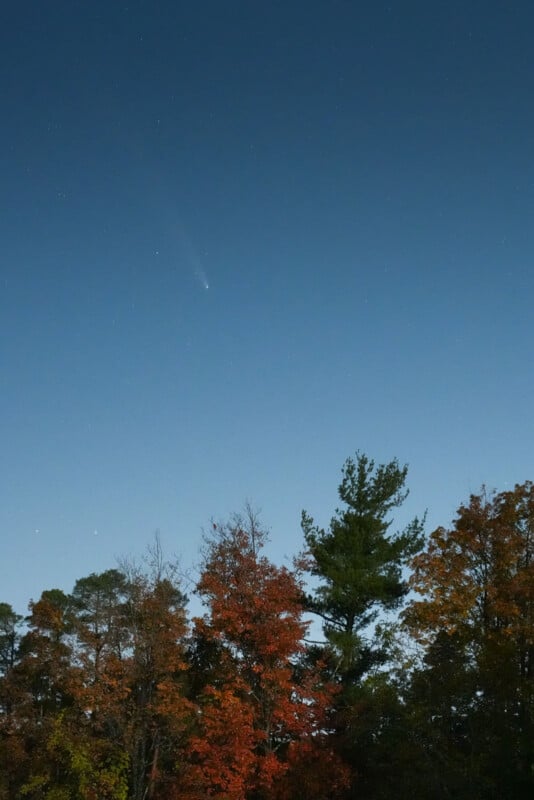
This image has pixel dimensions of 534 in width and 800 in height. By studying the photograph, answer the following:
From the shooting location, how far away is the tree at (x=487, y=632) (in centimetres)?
2092

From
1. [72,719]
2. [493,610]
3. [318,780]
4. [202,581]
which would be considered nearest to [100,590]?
[72,719]

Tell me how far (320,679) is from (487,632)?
23.1 ft

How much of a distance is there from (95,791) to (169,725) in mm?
3817

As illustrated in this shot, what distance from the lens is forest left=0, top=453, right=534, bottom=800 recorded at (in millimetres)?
22906

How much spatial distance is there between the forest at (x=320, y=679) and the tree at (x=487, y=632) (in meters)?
0.06

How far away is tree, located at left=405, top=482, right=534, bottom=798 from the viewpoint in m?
20.9

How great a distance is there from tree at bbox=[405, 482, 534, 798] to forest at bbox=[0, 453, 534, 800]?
0.06 metres

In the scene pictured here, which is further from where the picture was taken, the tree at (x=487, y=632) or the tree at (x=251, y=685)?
the tree at (x=251, y=685)

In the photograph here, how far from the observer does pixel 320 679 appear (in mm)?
30406

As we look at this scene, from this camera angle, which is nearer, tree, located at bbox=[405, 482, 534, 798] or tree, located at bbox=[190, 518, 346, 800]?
tree, located at bbox=[405, 482, 534, 798]

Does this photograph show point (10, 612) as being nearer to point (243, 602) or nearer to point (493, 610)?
point (243, 602)

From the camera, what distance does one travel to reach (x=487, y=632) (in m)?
27.8

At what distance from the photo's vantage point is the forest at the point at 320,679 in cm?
2291

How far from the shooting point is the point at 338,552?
35250 millimetres
